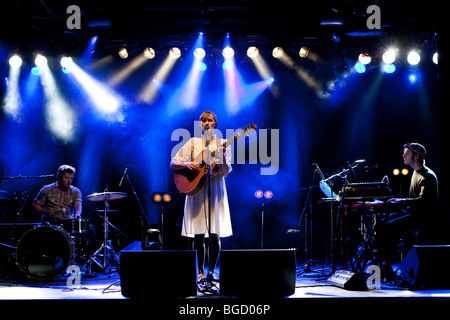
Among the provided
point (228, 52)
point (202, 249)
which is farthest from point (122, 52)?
point (202, 249)

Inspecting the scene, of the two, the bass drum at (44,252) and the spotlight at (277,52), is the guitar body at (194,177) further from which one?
the spotlight at (277,52)

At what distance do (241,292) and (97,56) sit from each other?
594 cm

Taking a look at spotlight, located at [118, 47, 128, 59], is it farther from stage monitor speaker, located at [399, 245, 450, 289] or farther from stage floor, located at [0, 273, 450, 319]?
stage monitor speaker, located at [399, 245, 450, 289]

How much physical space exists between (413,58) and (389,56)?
48 cm

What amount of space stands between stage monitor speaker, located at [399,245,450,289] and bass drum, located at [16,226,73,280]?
14.7ft

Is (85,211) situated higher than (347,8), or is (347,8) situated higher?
(347,8)

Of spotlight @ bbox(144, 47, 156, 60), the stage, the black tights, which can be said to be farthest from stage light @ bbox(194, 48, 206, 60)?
the stage

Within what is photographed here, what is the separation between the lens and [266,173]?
9.12m

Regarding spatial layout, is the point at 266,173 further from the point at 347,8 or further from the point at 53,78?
the point at 53,78

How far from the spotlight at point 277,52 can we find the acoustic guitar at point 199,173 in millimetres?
3612

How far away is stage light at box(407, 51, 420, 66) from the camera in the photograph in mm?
7574
